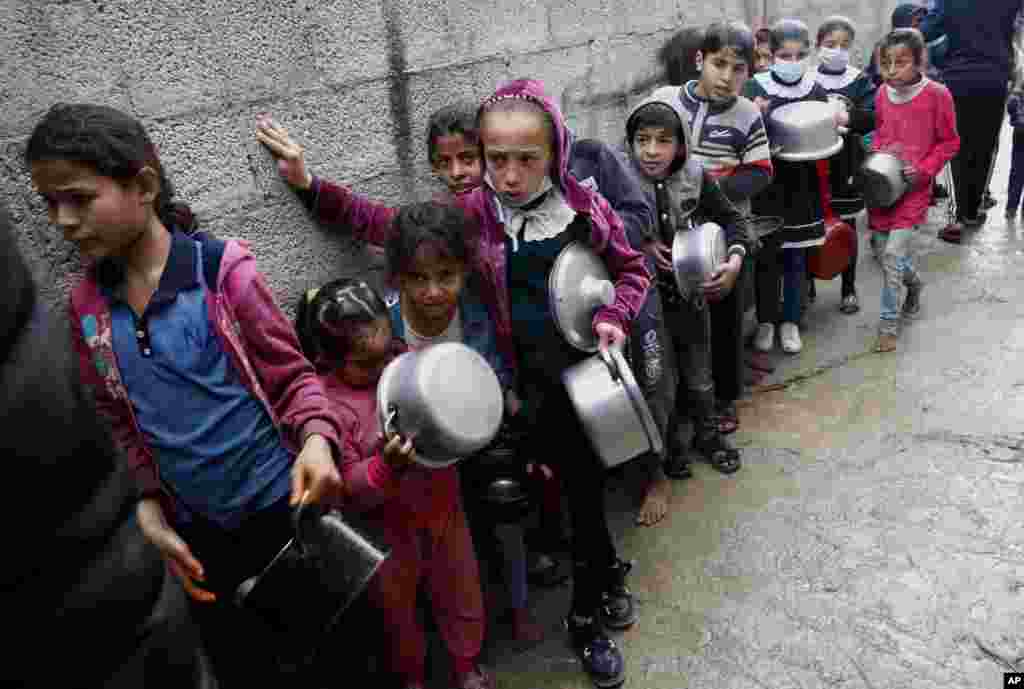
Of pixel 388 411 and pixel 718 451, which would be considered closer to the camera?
pixel 388 411

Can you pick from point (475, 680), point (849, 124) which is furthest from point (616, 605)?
point (849, 124)

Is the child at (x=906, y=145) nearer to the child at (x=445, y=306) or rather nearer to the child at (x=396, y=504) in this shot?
the child at (x=445, y=306)

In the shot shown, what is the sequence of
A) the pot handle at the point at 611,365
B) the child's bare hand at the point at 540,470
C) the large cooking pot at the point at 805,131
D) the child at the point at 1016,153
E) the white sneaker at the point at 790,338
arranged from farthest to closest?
the child at the point at 1016,153
the white sneaker at the point at 790,338
the large cooking pot at the point at 805,131
the child's bare hand at the point at 540,470
the pot handle at the point at 611,365

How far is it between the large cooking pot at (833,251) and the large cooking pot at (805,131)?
49 cm

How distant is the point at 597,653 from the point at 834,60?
157 inches

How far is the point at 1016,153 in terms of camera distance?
18.5 feet

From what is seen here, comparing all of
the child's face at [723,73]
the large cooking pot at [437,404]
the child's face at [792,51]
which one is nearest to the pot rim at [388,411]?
the large cooking pot at [437,404]

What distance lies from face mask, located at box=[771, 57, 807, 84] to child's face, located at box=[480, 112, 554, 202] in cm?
246

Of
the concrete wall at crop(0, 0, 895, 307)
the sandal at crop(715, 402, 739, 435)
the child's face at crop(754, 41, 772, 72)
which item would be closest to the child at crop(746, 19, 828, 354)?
the child's face at crop(754, 41, 772, 72)

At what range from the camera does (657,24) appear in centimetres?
399

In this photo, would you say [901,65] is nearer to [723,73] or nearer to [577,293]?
[723,73]

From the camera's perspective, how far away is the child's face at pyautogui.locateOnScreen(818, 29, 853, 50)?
4.85 m

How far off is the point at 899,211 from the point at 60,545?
14.4 ft

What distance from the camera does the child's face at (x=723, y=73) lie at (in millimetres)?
3297
